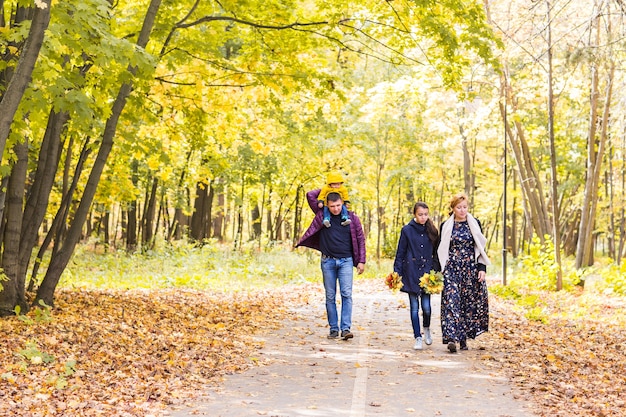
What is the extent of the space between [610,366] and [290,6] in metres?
7.81

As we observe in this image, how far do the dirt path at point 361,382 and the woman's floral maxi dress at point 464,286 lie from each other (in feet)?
1.24

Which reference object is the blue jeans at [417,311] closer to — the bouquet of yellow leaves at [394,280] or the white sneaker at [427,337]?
the white sneaker at [427,337]

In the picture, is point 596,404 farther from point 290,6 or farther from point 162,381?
point 290,6

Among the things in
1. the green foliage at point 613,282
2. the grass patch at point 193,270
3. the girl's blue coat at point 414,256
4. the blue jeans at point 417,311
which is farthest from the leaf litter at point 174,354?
the green foliage at point 613,282

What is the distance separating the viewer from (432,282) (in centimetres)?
933

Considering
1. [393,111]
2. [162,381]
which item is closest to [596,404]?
[162,381]

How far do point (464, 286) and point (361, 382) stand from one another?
2.64 metres

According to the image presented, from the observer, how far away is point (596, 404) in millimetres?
6641

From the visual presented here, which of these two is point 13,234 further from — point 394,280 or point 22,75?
point 394,280

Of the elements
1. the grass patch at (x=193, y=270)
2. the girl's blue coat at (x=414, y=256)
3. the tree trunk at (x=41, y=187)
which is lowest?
the grass patch at (x=193, y=270)

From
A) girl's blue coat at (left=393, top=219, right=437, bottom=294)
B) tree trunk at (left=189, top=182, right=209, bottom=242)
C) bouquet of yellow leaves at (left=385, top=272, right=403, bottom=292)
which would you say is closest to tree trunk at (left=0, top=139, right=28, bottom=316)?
bouquet of yellow leaves at (left=385, top=272, right=403, bottom=292)

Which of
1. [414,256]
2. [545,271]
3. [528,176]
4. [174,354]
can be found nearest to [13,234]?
[174,354]

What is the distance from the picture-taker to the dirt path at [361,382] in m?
6.34

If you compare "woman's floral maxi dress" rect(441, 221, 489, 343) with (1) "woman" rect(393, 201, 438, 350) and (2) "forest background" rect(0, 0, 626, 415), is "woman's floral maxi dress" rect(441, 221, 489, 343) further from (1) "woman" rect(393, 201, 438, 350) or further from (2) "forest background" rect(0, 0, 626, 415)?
(2) "forest background" rect(0, 0, 626, 415)
